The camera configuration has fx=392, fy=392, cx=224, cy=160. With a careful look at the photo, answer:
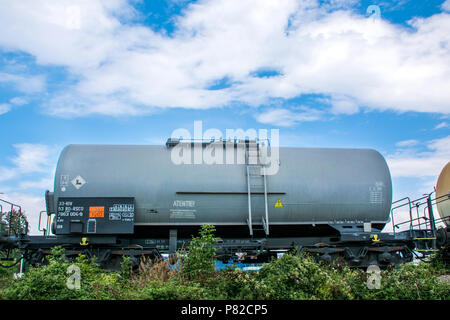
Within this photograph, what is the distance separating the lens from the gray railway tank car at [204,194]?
1250 cm

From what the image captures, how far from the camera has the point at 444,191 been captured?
600 inches

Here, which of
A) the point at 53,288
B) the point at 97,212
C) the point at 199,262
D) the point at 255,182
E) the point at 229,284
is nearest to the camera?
the point at 53,288

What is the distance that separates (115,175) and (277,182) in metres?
5.31

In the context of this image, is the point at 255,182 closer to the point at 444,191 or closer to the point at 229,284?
the point at 229,284

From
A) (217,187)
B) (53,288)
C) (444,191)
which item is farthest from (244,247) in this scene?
(444,191)

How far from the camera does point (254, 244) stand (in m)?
12.8

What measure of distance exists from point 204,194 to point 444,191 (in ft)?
31.3

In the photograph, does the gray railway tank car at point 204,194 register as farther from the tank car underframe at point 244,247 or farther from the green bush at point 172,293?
the green bush at point 172,293

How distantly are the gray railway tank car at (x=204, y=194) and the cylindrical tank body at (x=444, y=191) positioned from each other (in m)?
2.96

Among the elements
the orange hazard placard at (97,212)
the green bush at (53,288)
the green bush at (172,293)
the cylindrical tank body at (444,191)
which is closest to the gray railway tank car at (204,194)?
the orange hazard placard at (97,212)

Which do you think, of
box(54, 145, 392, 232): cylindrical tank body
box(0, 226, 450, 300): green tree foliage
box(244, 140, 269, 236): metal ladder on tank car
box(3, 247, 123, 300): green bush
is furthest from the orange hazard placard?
box(244, 140, 269, 236): metal ladder on tank car

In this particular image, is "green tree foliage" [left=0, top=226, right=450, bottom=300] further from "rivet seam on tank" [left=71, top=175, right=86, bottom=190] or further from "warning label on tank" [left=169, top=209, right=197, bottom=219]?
"rivet seam on tank" [left=71, top=175, right=86, bottom=190]

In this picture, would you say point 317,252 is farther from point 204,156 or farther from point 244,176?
point 204,156

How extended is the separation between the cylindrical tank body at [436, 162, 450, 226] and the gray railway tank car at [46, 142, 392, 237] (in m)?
2.96
